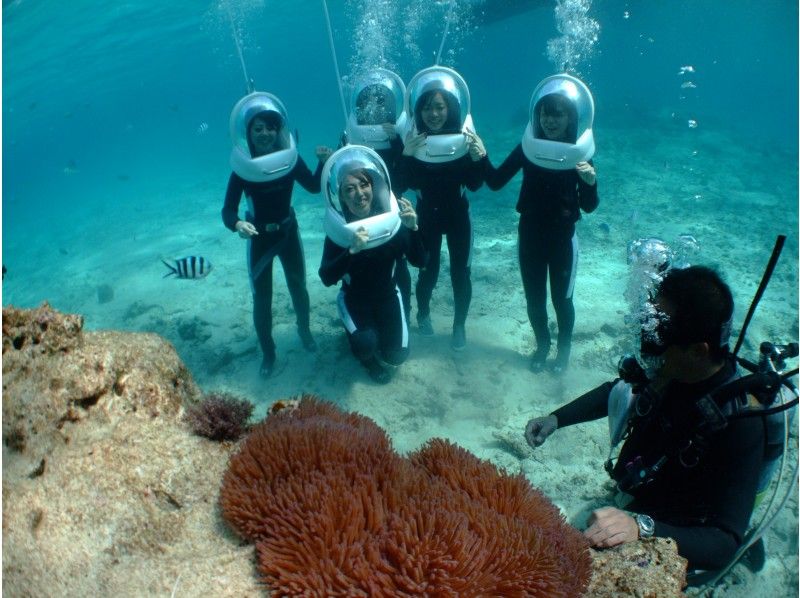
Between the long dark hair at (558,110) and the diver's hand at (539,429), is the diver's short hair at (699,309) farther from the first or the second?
the long dark hair at (558,110)

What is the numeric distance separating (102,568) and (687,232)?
13.5 meters

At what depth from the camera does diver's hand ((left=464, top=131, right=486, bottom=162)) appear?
19.0 ft

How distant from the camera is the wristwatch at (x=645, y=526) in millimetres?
2314

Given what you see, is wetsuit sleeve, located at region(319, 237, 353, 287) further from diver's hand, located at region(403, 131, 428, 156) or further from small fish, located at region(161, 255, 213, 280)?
small fish, located at region(161, 255, 213, 280)

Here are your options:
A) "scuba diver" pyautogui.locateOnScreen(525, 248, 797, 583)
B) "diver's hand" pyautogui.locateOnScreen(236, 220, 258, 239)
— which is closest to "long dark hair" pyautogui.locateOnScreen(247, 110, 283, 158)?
"diver's hand" pyautogui.locateOnScreen(236, 220, 258, 239)

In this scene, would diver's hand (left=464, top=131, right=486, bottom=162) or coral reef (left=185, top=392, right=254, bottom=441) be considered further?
diver's hand (left=464, top=131, right=486, bottom=162)

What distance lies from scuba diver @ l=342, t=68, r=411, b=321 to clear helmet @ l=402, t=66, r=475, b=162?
411mm

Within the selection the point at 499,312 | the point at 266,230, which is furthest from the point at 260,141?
the point at 499,312

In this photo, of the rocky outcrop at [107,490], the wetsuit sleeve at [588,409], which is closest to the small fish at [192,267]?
the rocky outcrop at [107,490]

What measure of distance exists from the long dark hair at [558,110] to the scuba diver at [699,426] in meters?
3.56

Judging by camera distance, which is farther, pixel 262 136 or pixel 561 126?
pixel 262 136

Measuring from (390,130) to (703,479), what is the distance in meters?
5.43

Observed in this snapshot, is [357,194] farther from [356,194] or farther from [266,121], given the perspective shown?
[266,121]

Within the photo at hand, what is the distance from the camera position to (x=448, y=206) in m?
6.36
